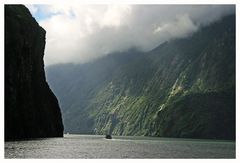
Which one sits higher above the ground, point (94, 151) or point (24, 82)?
point (24, 82)

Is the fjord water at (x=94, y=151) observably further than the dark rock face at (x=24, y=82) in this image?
No

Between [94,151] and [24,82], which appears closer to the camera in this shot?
[94,151]

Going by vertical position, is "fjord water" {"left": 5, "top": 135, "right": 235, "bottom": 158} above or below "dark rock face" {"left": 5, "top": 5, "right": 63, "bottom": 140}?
below

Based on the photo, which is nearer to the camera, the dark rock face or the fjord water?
the fjord water

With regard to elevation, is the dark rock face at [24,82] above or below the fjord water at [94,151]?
above
